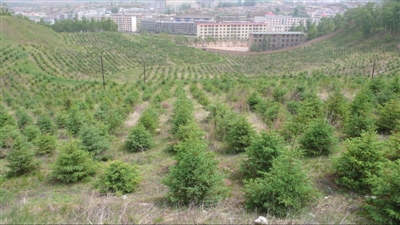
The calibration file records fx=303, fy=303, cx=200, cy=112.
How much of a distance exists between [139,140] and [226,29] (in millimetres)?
84036

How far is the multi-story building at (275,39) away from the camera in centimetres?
6184

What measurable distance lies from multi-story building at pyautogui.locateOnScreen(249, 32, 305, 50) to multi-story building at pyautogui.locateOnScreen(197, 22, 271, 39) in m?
23.7

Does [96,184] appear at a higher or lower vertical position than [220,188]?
lower

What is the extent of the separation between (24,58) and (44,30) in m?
18.1

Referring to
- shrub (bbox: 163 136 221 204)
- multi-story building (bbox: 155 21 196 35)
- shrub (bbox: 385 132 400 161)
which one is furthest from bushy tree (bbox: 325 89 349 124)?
multi-story building (bbox: 155 21 196 35)

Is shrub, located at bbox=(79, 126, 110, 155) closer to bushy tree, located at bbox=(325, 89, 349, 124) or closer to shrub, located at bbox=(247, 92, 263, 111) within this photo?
shrub, located at bbox=(247, 92, 263, 111)

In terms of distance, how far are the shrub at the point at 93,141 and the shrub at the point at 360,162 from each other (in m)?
5.75

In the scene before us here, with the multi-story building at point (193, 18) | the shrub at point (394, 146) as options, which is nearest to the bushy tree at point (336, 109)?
the shrub at point (394, 146)

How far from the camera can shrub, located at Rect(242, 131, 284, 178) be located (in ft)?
18.5

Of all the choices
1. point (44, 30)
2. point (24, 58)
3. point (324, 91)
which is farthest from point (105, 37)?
point (324, 91)

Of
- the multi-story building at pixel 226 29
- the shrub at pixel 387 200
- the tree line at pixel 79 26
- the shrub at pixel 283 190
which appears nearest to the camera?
the shrub at pixel 387 200

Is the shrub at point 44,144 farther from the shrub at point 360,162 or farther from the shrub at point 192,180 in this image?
the shrub at point 360,162

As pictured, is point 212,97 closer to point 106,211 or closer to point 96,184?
point 96,184

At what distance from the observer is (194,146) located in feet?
17.6
